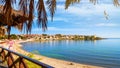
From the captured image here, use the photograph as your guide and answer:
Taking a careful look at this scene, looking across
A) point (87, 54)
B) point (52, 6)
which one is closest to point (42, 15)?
point (52, 6)

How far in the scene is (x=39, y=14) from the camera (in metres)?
4.80

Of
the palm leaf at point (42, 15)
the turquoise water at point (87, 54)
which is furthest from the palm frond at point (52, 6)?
the turquoise water at point (87, 54)

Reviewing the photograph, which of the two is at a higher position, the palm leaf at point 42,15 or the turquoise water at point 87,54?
the palm leaf at point 42,15

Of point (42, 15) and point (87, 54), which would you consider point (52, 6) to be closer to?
point (42, 15)

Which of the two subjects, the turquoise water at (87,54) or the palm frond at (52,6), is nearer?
the palm frond at (52,6)

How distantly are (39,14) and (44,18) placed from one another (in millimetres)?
106

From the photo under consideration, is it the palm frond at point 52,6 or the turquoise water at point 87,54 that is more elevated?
the palm frond at point 52,6

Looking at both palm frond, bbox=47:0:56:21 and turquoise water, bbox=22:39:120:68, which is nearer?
palm frond, bbox=47:0:56:21

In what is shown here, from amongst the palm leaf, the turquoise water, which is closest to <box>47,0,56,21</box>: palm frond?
the palm leaf

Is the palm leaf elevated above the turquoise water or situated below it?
above

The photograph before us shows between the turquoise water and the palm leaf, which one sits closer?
the palm leaf

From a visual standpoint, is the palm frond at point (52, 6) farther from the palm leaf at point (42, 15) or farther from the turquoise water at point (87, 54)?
the turquoise water at point (87, 54)

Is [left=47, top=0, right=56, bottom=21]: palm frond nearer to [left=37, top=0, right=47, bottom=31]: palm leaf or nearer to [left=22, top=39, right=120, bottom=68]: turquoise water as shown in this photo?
[left=37, top=0, right=47, bottom=31]: palm leaf

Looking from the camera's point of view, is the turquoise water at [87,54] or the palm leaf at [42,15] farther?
the turquoise water at [87,54]
